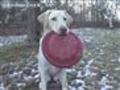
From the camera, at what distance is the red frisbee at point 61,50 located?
5914 millimetres

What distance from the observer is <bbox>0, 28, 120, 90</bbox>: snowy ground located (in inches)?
275

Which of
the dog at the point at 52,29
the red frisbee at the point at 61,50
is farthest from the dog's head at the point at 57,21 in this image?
the red frisbee at the point at 61,50

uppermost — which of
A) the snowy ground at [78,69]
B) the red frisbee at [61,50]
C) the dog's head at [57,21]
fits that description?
the dog's head at [57,21]

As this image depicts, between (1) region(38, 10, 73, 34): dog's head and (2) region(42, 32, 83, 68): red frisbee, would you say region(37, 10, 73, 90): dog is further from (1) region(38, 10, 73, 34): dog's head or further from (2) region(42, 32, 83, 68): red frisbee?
(2) region(42, 32, 83, 68): red frisbee

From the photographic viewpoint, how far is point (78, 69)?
25.4ft

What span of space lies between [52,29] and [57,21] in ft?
0.43

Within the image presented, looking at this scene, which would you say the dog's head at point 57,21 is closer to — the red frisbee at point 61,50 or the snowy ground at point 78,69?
the red frisbee at point 61,50

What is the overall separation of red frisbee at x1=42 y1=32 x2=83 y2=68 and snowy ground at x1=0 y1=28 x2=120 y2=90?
0.95 m

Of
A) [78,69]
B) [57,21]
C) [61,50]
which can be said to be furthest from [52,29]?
[78,69]

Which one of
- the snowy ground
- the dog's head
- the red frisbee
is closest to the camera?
the dog's head

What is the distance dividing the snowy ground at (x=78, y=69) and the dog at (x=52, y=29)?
53cm

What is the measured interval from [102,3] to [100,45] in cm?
424

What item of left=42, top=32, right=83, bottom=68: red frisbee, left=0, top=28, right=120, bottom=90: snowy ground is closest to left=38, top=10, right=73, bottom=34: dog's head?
left=42, top=32, right=83, bottom=68: red frisbee

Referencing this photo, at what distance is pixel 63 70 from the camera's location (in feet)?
20.9
